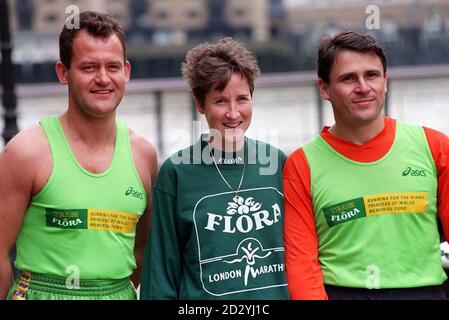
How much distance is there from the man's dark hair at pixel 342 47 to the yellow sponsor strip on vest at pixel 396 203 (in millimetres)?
491

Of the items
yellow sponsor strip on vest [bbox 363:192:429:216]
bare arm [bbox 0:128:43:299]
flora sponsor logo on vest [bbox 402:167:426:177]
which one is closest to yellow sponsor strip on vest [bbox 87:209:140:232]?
bare arm [bbox 0:128:43:299]

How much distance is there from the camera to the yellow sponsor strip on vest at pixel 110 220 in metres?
2.82

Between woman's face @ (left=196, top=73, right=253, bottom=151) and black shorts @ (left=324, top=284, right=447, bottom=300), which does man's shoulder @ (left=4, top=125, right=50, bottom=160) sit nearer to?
woman's face @ (left=196, top=73, right=253, bottom=151)

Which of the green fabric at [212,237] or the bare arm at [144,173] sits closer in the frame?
the green fabric at [212,237]

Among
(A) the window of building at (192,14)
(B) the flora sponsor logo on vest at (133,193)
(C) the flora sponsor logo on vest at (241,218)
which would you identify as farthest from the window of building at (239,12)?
(C) the flora sponsor logo on vest at (241,218)

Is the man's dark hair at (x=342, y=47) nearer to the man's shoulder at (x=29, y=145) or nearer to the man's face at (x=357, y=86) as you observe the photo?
the man's face at (x=357, y=86)

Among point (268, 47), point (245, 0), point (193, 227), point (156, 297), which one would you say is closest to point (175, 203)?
point (193, 227)

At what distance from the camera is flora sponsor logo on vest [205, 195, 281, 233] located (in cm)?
280

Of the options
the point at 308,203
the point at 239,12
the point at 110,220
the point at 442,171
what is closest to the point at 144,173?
the point at 110,220

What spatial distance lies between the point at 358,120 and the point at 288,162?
306 millimetres

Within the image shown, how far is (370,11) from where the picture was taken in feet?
11.6

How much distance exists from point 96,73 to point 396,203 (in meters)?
1.20

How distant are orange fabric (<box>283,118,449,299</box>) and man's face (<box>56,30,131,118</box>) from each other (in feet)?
2.34
